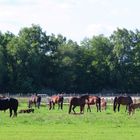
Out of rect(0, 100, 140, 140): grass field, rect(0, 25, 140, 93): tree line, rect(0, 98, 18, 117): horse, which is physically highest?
rect(0, 25, 140, 93): tree line

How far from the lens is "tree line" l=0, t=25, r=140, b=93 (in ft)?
418

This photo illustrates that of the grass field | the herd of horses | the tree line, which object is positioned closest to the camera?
the grass field

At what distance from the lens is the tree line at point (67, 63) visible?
127 meters

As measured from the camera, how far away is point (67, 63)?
13200 centimetres

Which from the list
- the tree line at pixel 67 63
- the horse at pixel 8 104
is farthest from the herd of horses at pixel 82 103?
the tree line at pixel 67 63

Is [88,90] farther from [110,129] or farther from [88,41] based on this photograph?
[110,129]

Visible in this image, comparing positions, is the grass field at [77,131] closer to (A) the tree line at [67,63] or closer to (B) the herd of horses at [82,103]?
(B) the herd of horses at [82,103]

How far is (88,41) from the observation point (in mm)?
152375

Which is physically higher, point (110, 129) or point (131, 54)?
point (131, 54)

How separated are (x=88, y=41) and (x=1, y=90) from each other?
36.4m

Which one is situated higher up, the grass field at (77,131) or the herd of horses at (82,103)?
the herd of horses at (82,103)

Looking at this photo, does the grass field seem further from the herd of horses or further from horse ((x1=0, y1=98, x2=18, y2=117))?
the herd of horses

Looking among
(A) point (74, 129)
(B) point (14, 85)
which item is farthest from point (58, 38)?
(A) point (74, 129)

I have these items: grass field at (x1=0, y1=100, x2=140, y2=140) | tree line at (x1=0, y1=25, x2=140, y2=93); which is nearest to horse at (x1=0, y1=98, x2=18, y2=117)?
grass field at (x1=0, y1=100, x2=140, y2=140)
